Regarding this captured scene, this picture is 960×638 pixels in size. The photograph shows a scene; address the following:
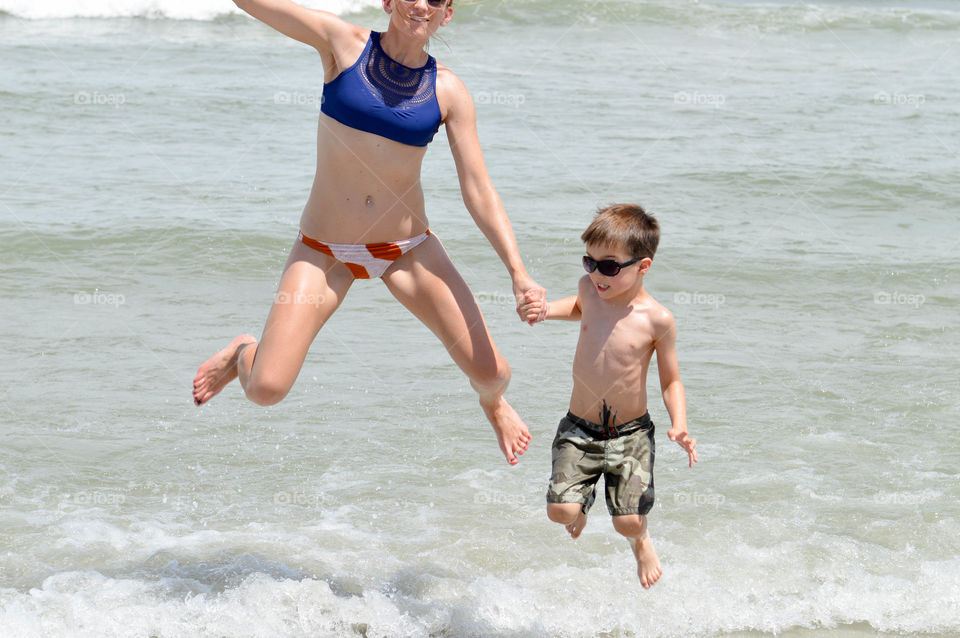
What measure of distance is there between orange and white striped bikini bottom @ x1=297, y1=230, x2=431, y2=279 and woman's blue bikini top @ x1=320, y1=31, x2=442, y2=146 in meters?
0.46

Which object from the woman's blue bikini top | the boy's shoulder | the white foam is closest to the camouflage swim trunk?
the boy's shoulder

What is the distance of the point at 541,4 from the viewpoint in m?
24.4

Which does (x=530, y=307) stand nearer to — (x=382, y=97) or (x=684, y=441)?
(x=684, y=441)

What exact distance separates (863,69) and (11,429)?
17.4 m

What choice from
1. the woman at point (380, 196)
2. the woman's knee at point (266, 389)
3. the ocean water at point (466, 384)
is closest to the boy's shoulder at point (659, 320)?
the woman at point (380, 196)

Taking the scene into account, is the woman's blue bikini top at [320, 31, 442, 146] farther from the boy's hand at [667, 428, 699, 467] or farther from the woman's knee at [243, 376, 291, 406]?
the boy's hand at [667, 428, 699, 467]

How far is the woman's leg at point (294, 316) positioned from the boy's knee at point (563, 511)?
1.21 m

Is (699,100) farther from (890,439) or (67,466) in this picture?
(67,466)

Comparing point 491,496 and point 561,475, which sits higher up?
point 561,475

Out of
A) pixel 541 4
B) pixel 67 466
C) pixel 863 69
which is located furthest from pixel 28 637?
pixel 541 4

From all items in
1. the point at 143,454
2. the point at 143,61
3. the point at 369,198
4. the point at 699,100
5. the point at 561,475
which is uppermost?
the point at 369,198

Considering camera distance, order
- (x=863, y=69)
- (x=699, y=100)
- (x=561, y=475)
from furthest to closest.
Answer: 1. (x=863, y=69)
2. (x=699, y=100)
3. (x=561, y=475)

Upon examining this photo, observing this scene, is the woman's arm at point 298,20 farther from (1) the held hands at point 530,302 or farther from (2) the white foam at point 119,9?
(2) the white foam at point 119,9

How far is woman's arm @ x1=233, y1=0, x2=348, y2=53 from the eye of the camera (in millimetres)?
4391
